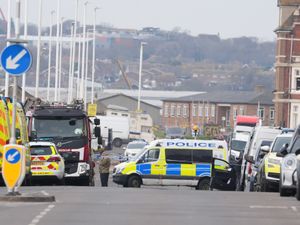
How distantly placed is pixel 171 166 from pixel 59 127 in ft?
18.9

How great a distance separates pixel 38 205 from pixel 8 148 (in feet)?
A: 5.90

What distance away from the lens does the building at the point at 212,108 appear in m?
156

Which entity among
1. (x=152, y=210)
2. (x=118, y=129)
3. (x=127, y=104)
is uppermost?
(x=127, y=104)

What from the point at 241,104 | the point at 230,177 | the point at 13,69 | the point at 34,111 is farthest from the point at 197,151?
the point at 241,104

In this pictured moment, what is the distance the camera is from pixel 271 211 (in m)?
25.0

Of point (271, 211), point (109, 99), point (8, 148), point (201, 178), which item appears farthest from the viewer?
point (109, 99)

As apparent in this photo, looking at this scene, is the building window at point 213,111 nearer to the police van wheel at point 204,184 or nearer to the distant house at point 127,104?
the distant house at point 127,104

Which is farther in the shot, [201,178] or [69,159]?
[201,178]

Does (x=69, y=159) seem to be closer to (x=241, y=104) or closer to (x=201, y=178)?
(x=201, y=178)

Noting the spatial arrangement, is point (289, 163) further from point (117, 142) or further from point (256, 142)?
point (117, 142)

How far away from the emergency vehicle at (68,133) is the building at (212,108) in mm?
108466

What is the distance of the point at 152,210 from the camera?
2462 cm

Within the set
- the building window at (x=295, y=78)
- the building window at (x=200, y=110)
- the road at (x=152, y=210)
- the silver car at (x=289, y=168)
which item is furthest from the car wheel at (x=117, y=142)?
the road at (x=152, y=210)

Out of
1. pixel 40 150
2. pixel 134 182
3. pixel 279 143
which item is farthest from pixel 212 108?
pixel 279 143
